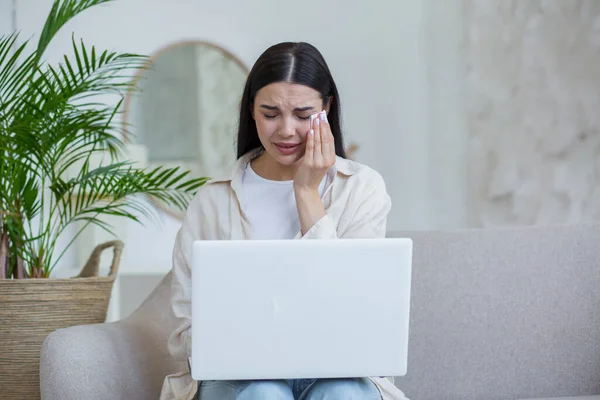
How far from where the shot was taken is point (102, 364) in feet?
6.03

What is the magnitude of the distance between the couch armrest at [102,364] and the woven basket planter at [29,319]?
0.30 metres

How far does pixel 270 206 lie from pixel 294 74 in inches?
11.9

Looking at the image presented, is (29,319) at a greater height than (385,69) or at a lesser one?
lesser

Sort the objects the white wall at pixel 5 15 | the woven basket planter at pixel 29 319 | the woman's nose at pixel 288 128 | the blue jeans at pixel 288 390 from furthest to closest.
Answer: the white wall at pixel 5 15
the woven basket planter at pixel 29 319
the woman's nose at pixel 288 128
the blue jeans at pixel 288 390

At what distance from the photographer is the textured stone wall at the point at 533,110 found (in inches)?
137

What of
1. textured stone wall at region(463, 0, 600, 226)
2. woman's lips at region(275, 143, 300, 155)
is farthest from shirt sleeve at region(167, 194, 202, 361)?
textured stone wall at region(463, 0, 600, 226)

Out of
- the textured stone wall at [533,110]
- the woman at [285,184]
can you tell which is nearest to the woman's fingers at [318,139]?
the woman at [285,184]

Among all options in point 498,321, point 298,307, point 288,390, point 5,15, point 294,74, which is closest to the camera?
point 298,307

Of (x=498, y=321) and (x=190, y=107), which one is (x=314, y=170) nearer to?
(x=498, y=321)

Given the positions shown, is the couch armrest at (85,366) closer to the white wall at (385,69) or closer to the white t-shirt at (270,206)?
the white t-shirt at (270,206)

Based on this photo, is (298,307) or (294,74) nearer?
(298,307)

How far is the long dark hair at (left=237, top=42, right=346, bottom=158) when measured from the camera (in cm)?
191

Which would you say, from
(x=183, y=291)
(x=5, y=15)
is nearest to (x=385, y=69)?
(x=5, y=15)

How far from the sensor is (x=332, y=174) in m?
1.97
